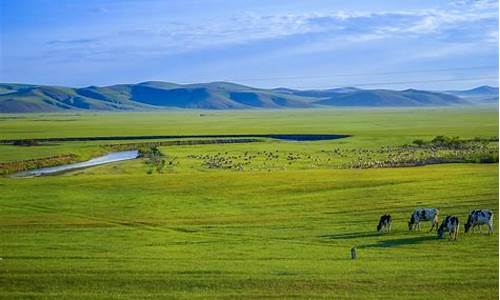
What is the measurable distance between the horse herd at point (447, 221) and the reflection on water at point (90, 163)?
4629 centimetres

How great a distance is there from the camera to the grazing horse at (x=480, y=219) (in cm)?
2953

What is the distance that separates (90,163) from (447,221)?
5985 cm

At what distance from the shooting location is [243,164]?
7350cm

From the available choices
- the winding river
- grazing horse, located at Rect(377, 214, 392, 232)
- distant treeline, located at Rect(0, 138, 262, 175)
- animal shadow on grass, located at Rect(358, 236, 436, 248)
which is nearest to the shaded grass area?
animal shadow on grass, located at Rect(358, 236, 436, 248)

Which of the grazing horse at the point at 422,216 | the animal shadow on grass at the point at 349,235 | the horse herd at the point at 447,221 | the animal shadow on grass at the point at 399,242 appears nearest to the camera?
the animal shadow on grass at the point at 399,242

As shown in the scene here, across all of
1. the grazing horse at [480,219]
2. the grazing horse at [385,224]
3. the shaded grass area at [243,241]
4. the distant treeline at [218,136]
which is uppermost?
the distant treeline at [218,136]

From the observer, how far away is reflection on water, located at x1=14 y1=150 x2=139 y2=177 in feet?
231

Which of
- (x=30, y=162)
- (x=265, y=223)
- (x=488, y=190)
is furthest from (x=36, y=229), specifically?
(x=30, y=162)

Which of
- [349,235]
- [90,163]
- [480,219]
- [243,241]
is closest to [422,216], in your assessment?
[480,219]

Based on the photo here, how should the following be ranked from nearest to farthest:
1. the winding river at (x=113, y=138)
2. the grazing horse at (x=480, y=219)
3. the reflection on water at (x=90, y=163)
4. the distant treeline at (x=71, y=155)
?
the grazing horse at (x=480, y=219), the reflection on water at (x=90, y=163), the winding river at (x=113, y=138), the distant treeline at (x=71, y=155)

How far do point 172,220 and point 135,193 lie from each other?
40.2ft

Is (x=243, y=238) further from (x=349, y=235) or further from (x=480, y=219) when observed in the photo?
(x=480, y=219)

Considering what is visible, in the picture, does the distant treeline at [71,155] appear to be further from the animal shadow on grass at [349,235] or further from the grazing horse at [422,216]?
the grazing horse at [422,216]

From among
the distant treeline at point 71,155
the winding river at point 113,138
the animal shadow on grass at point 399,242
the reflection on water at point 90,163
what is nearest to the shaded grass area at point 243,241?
the animal shadow on grass at point 399,242
